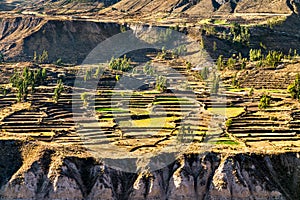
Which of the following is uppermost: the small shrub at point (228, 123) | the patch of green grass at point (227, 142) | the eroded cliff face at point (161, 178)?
the small shrub at point (228, 123)

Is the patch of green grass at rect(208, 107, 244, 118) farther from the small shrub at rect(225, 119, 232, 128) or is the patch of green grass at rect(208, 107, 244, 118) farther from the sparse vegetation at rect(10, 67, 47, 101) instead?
the sparse vegetation at rect(10, 67, 47, 101)

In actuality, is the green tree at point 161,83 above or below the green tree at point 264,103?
above

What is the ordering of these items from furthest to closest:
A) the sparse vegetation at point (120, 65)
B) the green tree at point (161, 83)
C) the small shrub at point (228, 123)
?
the sparse vegetation at point (120, 65), the green tree at point (161, 83), the small shrub at point (228, 123)

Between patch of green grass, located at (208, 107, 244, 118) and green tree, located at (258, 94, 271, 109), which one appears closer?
patch of green grass, located at (208, 107, 244, 118)

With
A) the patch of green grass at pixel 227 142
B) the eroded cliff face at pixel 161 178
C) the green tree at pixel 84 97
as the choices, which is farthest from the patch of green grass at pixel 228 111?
the green tree at pixel 84 97

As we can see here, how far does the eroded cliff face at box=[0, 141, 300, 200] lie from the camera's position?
73938mm

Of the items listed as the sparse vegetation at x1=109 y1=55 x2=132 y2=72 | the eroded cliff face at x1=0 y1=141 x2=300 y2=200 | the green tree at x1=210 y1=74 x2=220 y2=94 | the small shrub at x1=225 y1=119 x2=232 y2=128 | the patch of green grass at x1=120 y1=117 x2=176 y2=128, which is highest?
the sparse vegetation at x1=109 y1=55 x2=132 y2=72

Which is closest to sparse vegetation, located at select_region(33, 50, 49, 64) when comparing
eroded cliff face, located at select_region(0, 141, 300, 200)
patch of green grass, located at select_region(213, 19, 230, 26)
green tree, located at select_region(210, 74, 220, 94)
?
patch of green grass, located at select_region(213, 19, 230, 26)

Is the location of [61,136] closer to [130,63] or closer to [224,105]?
[224,105]

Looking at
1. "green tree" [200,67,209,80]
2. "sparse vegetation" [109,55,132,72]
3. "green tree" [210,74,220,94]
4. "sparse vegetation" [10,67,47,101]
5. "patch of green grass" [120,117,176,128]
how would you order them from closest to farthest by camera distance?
1. "patch of green grass" [120,117,176,128]
2. "sparse vegetation" [10,67,47,101]
3. "green tree" [210,74,220,94]
4. "green tree" [200,67,209,80]
5. "sparse vegetation" [109,55,132,72]

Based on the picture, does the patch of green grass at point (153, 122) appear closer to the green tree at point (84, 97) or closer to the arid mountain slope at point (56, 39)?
the green tree at point (84, 97)

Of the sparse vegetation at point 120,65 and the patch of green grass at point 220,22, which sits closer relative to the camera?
the sparse vegetation at point 120,65

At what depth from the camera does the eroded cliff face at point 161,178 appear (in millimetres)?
73938

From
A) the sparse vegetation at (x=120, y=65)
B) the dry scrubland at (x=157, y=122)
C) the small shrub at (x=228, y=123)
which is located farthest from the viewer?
the sparse vegetation at (x=120, y=65)
